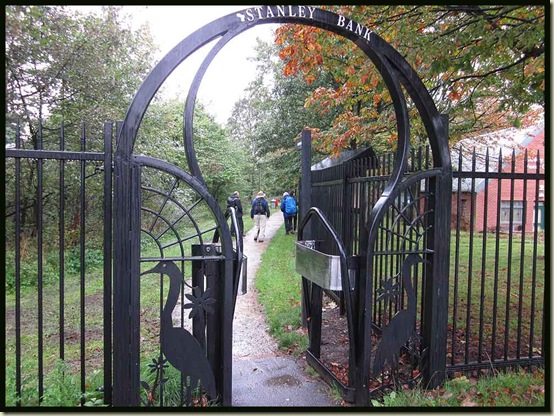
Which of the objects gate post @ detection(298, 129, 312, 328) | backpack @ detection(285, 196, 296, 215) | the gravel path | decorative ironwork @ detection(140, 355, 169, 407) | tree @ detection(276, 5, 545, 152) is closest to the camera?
decorative ironwork @ detection(140, 355, 169, 407)

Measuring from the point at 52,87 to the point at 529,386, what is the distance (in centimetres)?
1031

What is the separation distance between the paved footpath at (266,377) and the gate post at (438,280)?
102 centimetres

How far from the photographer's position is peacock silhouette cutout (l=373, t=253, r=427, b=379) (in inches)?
145

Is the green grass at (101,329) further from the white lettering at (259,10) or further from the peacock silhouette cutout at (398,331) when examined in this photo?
the white lettering at (259,10)

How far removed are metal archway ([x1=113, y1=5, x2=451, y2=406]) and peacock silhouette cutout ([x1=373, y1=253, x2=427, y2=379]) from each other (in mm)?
178

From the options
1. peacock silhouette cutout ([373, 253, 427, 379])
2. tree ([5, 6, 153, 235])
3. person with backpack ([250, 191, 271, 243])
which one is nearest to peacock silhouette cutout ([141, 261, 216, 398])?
peacock silhouette cutout ([373, 253, 427, 379])

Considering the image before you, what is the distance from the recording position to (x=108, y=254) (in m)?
3.43

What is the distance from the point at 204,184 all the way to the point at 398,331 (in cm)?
217

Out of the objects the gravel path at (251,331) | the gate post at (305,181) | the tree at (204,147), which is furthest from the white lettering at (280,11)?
the tree at (204,147)

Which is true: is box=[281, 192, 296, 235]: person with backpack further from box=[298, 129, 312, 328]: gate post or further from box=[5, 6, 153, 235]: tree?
box=[298, 129, 312, 328]: gate post

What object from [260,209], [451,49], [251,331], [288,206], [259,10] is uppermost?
[451,49]

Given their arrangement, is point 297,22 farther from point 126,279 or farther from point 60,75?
point 60,75

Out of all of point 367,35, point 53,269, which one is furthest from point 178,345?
point 53,269

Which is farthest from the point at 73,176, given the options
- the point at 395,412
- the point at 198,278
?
the point at 395,412
